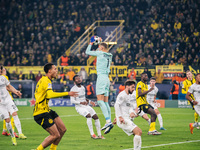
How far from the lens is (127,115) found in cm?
888

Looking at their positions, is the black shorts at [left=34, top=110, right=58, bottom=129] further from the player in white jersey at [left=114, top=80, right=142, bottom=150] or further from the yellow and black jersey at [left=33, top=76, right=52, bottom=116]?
the player in white jersey at [left=114, top=80, right=142, bottom=150]

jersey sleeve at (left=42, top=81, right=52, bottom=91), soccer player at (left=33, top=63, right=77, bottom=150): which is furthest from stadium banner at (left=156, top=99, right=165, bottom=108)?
jersey sleeve at (left=42, top=81, right=52, bottom=91)

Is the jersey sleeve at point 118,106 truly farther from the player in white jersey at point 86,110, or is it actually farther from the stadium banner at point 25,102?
the stadium banner at point 25,102

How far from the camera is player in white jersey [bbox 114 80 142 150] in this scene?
8044 mm

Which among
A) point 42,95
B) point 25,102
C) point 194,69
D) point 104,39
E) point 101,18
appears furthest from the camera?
point 101,18

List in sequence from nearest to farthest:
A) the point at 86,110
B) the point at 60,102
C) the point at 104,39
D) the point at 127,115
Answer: the point at 127,115
the point at 86,110
the point at 60,102
the point at 104,39

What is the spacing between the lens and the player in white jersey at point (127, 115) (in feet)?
26.4

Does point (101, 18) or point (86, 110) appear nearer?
point (86, 110)

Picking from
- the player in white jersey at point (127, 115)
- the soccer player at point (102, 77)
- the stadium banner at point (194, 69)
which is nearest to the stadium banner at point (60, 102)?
the stadium banner at point (194, 69)

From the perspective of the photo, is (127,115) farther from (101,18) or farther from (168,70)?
(101,18)

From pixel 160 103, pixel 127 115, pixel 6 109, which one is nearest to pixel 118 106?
pixel 127 115

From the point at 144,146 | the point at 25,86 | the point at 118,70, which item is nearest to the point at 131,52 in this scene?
the point at 118,70

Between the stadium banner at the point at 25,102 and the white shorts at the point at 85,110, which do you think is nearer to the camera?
the white shorts at the point at 85,110

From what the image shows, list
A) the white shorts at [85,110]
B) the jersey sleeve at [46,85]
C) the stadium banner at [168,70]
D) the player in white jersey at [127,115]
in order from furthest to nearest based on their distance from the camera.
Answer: the stadium banner at [168,70]
the white shorts at [85,110]
the player in white jersey at [127,115]
the jersey sleeve at [46,85]
